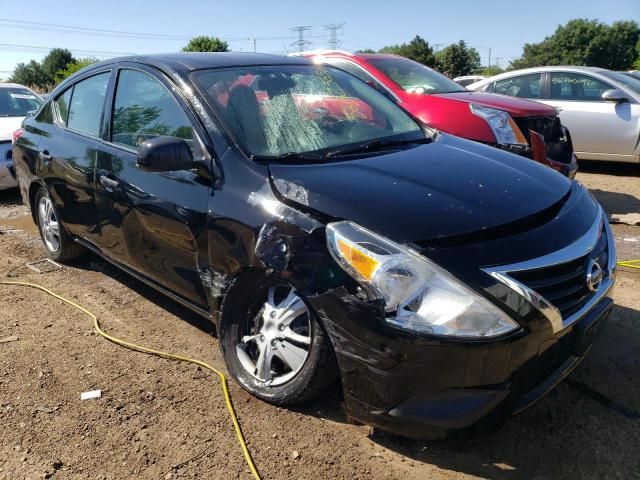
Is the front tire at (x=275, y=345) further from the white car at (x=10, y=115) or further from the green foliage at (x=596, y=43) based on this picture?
the green foliage at (x=596, y=43)

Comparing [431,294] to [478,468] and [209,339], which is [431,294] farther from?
[209,339]

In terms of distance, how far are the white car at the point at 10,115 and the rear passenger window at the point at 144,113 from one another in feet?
14.7

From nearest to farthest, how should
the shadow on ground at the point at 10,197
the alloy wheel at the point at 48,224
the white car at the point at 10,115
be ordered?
1. the alloy wheel at the point at 48,224
2. the white car at the point at 10,115
3. the shadow on ground at the point at 10,197

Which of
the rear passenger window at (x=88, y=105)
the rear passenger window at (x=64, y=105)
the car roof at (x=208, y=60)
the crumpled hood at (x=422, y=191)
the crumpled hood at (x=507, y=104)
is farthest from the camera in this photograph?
the crumpled hood at (x=507, y=104)

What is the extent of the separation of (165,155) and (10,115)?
7001mm

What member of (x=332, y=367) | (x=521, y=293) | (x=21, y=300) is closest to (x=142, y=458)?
(x=332, y=367)

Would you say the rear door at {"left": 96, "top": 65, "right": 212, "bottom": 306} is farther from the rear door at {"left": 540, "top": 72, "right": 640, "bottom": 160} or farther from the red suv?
the rear door at {"left": 540, "top": 72, "right": 640, "bottom": 160}

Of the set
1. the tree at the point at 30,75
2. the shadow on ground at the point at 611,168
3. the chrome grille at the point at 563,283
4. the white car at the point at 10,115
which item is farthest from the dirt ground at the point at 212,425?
the tree at the point at 30,75

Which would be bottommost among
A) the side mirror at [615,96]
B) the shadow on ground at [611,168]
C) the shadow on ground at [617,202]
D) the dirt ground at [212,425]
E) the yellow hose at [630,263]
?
the dirt ground at [212,425]

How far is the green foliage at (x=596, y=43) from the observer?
58688mm

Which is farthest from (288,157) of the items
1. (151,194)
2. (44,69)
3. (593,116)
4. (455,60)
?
(44,69)

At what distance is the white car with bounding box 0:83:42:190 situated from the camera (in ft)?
23.7

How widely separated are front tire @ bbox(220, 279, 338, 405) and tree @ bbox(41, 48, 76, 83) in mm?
65365

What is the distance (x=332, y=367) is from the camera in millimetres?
2420
